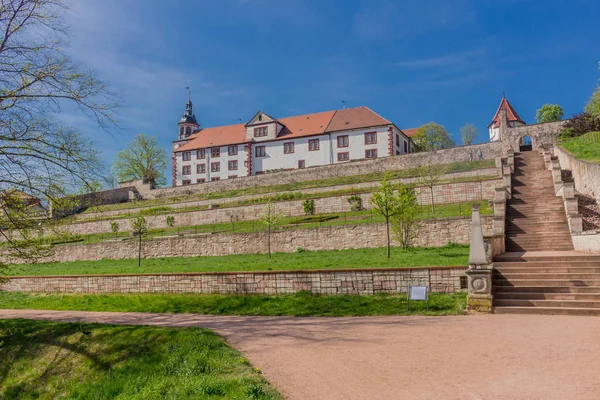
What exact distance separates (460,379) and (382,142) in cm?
5307

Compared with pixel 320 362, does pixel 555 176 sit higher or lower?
higher

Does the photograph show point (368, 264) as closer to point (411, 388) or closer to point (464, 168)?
point (411, 388)

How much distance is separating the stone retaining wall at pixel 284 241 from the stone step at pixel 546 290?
12910mm

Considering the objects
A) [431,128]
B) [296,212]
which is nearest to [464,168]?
[296,212]

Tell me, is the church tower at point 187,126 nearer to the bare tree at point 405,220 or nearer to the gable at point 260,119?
the gable at point 260,119

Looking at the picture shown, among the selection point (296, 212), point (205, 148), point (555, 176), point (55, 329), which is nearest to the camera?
point (55, 329)

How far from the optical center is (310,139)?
2474 inches

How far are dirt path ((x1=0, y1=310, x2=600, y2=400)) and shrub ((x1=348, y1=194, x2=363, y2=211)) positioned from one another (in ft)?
88.1

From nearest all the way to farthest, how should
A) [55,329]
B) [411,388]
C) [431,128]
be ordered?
[411,388] < [55,329] < [431,128]

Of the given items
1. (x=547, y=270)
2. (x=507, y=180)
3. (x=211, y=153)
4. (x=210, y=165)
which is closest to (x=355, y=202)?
(x=507, y=180)

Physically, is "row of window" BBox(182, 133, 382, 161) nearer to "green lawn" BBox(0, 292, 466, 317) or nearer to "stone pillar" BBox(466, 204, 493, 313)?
"green lawn" BBox(0, 292, 466, 317)

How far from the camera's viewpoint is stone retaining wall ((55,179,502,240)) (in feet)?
114

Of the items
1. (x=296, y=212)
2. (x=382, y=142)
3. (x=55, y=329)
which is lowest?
(x=55, y=329)

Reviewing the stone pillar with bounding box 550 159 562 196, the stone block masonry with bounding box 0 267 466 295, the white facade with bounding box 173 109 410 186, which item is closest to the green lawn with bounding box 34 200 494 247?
the stone pillar with bounding box 550 159 562 196
